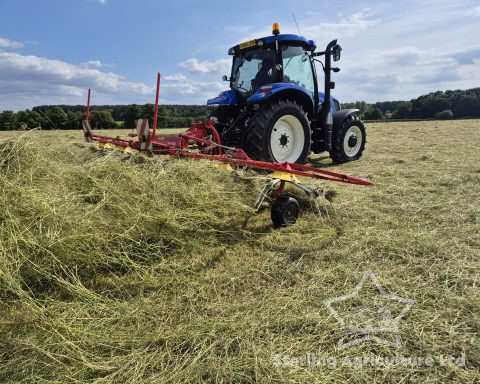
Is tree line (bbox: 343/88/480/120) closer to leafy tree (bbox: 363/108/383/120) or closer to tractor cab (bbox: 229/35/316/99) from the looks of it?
leafy tree (bbox: 363/108/383/120)

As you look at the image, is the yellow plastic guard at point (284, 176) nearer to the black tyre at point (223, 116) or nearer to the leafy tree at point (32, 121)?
the leafy tree at point (32, 121)

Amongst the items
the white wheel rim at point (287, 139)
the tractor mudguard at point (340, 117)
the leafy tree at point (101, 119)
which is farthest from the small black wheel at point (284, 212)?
the leafy tree at point (101, 119)

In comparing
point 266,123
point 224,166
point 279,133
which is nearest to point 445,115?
point 279,133

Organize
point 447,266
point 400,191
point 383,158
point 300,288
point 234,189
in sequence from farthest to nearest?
point 383,158 → point 400,191 → point 234,189 → point 447,266 → point 300,288

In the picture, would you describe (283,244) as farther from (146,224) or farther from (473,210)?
(473,210)

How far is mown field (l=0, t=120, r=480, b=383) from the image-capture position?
1.84 m

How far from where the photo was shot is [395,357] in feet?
6.02

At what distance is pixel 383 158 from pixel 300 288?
6085 millimetres

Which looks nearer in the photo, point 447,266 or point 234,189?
point 447,266

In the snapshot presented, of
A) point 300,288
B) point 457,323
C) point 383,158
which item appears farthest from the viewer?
point 383,158

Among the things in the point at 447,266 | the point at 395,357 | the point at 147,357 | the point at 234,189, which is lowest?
the point at 147,357

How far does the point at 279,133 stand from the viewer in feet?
19.3

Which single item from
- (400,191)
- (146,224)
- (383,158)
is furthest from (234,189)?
(383,158)

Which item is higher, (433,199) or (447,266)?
(433,199)
